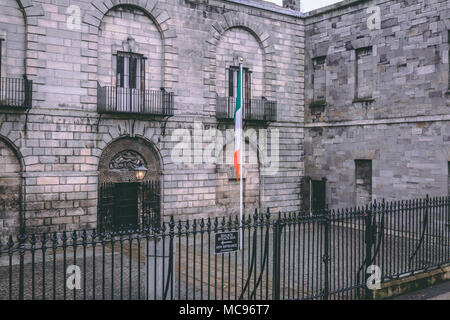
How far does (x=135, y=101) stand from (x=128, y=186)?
3293 millimetres

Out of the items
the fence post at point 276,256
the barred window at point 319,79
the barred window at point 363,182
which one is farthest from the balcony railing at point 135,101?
the fence post at point 276,256

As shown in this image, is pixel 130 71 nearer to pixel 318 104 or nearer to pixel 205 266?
pixel 205 266

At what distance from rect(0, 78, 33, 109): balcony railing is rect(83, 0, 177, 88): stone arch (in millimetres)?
3042

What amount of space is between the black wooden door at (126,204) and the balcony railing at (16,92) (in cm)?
443

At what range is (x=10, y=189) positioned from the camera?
14.4 m

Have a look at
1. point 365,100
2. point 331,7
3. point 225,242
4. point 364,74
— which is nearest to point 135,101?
point 365,100

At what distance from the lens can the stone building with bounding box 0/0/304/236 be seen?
14.5 m

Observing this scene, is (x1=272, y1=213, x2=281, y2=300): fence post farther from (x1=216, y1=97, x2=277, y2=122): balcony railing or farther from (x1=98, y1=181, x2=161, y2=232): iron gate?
(x1=216, y1=97, x2=277, y2=122): balcony railing

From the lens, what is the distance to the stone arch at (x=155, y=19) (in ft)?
51.6

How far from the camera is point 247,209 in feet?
65.0

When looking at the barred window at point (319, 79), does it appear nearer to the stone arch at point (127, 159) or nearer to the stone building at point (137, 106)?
the stone building at point (137, 106)
